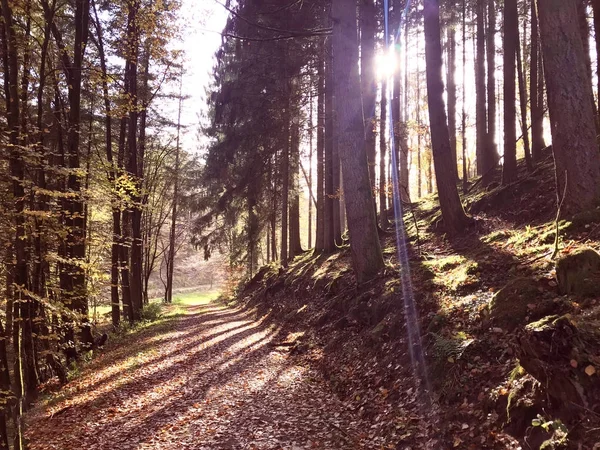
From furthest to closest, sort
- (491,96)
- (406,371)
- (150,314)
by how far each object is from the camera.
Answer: (150,314) < (491,96) < (406,371)

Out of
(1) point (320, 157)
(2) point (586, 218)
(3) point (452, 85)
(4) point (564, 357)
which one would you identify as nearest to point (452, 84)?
(3) point (452, 85)

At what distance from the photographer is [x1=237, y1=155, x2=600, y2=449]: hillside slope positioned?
3.49 meters

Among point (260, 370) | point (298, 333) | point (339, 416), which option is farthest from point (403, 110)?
point (339, 416)

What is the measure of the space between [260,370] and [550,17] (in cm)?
819

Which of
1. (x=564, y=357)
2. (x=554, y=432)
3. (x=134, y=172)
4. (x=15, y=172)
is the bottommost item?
(x=554, y=432)

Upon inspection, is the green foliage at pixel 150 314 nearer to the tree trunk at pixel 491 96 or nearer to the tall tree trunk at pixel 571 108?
the tree trunk at pixel 491 96

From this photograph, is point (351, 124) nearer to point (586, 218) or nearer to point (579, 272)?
point (586, 218)

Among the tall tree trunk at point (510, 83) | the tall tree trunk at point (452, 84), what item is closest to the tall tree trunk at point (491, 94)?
the tall tree trunk at point (510, 83)

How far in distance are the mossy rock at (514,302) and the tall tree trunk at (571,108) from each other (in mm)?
2271

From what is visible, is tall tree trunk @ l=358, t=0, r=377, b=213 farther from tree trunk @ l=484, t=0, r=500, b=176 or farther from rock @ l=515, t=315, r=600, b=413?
rock @ l=515, t=315, r=600, b=413

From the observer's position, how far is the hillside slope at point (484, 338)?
3492 millimetres

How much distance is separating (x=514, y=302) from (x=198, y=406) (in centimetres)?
496

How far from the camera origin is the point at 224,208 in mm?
18969

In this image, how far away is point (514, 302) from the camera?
500 centimetres
